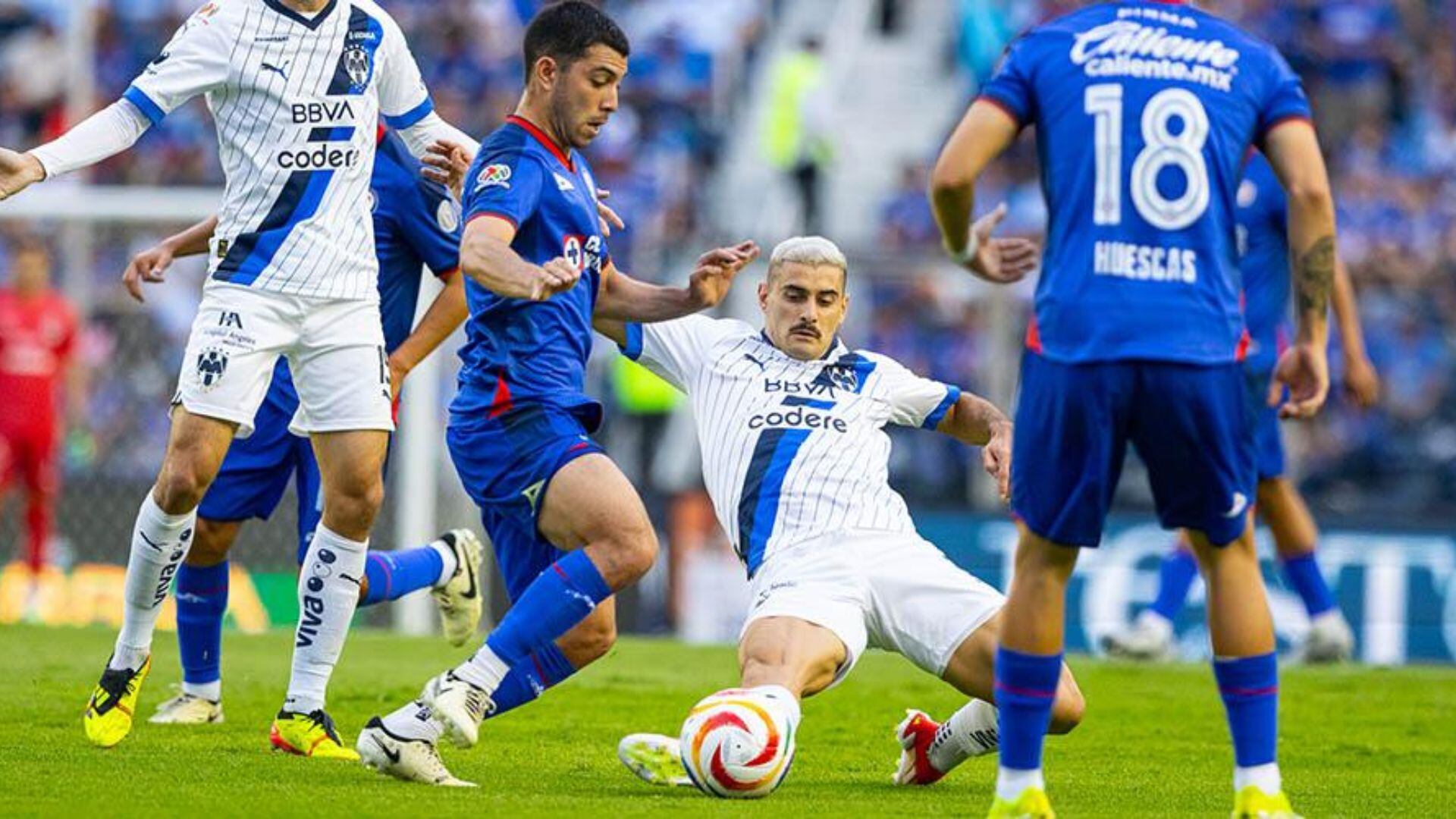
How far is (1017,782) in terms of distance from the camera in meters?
5.61

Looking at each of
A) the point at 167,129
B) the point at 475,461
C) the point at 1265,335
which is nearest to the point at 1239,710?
the point at 475,461

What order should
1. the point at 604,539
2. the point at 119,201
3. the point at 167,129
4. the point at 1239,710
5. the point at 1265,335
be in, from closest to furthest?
the point at 1239,710 < the point at 604,539 < the point at 1265,335 < the point at 119,201 < the point at 167,129

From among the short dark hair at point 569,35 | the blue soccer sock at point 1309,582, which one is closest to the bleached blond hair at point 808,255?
the short dark hair at point 569,35

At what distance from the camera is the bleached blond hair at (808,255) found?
712 centimetres

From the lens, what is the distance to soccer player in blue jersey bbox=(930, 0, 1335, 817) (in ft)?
18.0

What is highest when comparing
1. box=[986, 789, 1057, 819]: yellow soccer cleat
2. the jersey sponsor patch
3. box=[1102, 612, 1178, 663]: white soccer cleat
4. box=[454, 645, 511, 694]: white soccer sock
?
the jersey sponsor patch

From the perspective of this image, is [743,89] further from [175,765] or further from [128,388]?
[175,765]

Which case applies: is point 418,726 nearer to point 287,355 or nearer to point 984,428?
point 287,355

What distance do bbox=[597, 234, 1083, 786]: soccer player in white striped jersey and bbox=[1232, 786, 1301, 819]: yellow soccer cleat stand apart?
1.05 meters

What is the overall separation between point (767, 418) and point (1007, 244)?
1.46 meters

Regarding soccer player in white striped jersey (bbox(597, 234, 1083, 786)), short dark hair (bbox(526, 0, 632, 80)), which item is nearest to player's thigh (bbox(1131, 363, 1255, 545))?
soccer player in white striped jersey (bbox(597, 234, 1083, 786))

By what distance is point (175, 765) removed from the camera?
6.84m

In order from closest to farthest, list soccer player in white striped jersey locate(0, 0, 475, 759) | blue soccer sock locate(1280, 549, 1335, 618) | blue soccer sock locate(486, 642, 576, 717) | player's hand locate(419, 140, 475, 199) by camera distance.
Answer: blue soccer sock locate(486, 642, 576, 717), soccer player in white striped jersey locate(0, 0, 475, 759), player's hand locate(419, 140, 475, 199), blue soccer sock locate(1280, 549, 1335, 618)

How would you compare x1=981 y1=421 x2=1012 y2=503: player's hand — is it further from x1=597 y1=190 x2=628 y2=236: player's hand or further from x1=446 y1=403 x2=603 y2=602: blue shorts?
x1=597 y1=190 x2=628 y2=236: player's hand
